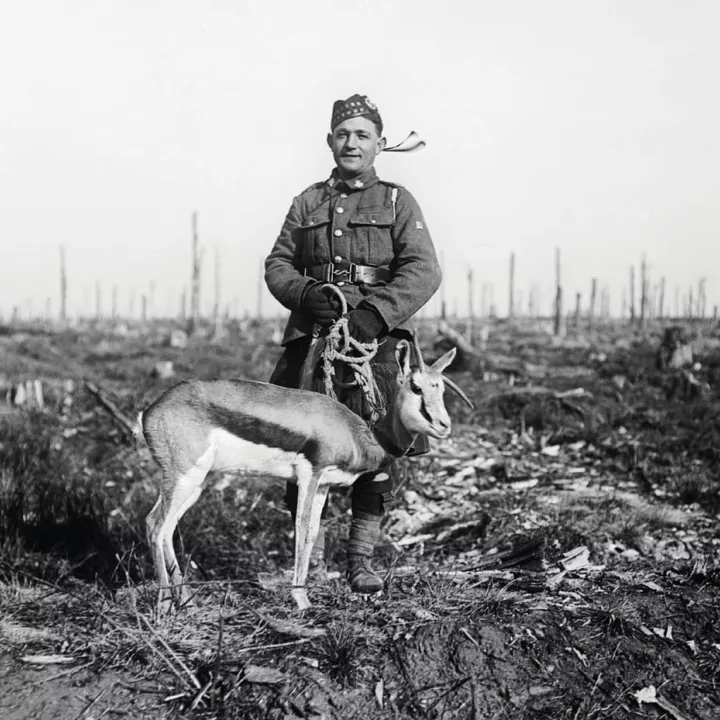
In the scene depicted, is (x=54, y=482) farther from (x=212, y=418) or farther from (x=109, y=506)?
(x=212, y=418)

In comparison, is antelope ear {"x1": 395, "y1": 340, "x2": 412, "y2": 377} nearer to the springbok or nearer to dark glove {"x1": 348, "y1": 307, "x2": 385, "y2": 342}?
the springbok

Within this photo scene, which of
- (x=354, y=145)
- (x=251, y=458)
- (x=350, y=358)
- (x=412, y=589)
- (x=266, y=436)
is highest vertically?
(x=354, y=145)

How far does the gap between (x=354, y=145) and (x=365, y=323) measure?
40.1 inches

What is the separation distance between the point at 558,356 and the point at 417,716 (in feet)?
75.7

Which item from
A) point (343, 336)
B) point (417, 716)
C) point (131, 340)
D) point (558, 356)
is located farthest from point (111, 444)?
point (131, 340)

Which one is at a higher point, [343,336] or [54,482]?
[343,336]

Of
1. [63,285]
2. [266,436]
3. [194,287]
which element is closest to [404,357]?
[266,436]

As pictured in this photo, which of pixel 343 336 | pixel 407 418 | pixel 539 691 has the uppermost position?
pixel 343 336

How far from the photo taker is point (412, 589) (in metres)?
3.35

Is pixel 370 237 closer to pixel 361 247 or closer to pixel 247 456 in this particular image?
pixel 361 247

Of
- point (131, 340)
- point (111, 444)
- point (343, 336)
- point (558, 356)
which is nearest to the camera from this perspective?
point (343, 336)

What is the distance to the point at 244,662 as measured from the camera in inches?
105

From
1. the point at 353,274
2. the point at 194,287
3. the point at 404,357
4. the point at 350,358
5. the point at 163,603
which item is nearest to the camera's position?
the point at 163,603

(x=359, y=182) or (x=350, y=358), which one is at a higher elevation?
(x=359, y=182)
